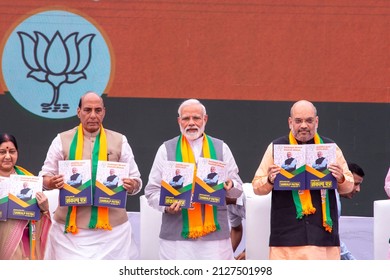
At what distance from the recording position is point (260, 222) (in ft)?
21.3

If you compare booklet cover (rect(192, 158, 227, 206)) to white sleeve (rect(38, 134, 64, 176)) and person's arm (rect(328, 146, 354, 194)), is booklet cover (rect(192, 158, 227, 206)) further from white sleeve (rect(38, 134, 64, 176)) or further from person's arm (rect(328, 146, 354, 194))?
white sleeve (rect(38, 134, 64, 176))

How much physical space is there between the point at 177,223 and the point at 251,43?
227 cm

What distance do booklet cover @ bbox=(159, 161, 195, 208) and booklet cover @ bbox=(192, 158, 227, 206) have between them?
0.05m

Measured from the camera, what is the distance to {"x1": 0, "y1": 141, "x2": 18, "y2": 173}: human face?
5898mm

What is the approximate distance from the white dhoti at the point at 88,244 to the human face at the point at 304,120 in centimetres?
124

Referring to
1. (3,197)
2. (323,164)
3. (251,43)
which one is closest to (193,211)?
(323,164)

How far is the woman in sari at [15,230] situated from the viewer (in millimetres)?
5867

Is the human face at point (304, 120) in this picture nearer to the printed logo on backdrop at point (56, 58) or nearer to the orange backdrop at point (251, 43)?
the orange backdrop at point (251, 43)

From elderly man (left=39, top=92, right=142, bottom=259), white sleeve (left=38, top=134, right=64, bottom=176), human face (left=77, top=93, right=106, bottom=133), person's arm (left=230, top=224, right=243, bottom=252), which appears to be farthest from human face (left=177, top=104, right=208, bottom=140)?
person's arm (left=230, top=224, right=243, bottom=252)

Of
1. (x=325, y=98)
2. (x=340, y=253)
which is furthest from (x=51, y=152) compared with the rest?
(x=325, y=98)

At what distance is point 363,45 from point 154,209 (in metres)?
2.40

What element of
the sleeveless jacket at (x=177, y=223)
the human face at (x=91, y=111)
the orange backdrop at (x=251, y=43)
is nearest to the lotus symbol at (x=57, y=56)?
the orange backdrop at (x=251, y=43)

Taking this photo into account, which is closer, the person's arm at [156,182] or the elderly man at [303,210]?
the elderly man at [303,210]
